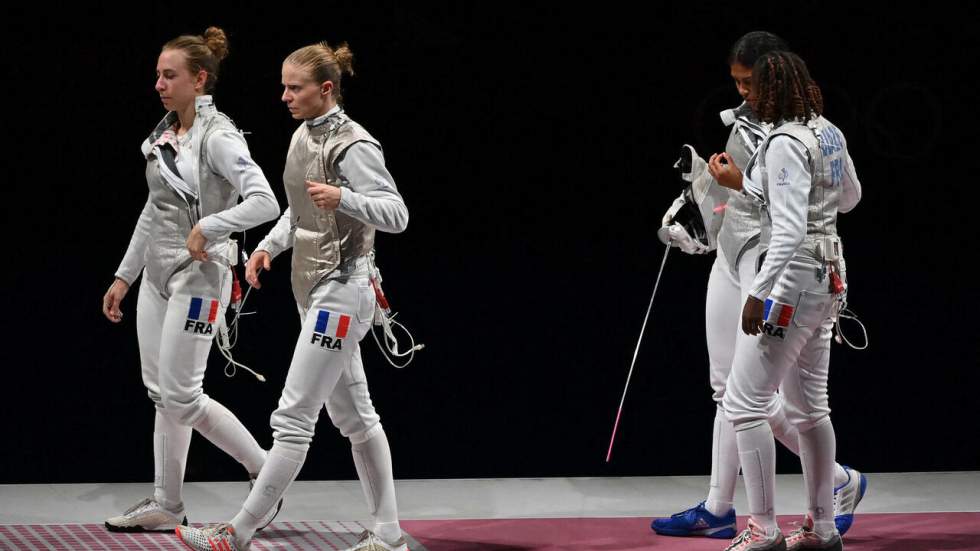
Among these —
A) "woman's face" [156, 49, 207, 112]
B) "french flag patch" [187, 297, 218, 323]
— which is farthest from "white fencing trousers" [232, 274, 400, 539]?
"woman's face" [156, 49, 207, 112]

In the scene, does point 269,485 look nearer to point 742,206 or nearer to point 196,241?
point 196,241

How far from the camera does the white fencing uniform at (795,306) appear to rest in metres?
3.35

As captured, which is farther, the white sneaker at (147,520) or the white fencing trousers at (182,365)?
the white sneaker at (147,520)

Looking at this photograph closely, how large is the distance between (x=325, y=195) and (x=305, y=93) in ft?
1.01

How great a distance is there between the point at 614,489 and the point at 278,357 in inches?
46.1

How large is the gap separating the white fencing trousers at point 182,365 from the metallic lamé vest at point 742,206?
53.6 inches

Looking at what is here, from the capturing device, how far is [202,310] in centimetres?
379

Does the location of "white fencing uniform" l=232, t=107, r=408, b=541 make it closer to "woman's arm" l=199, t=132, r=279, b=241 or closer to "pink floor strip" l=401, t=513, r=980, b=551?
"woman's arm" l=199, t=132, r=279, b=241

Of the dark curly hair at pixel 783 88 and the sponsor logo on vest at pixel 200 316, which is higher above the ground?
the dark curly hair at pixel 783 88

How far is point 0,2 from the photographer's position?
175 inches

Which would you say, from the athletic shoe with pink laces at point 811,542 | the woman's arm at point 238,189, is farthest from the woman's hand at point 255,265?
the athletic shoe with pink laces at point 811,542

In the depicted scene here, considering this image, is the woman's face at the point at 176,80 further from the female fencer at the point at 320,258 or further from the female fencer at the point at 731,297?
the female fencer at the point at 731,297

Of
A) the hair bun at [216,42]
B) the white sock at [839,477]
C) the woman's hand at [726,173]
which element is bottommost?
the white sock at [839,477]

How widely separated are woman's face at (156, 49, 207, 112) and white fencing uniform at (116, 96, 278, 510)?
4 cm
